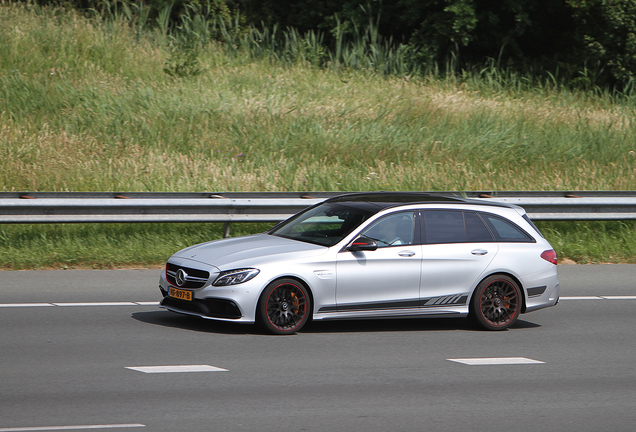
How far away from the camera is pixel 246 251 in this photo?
831cm

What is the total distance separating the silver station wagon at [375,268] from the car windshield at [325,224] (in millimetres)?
17

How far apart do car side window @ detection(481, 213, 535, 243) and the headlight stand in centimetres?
288

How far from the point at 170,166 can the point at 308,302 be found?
9.11 meters

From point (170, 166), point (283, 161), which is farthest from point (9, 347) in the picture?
point (283, 161)

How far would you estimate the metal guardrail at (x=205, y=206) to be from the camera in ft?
40.2

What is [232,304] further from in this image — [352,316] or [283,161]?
[283,161]

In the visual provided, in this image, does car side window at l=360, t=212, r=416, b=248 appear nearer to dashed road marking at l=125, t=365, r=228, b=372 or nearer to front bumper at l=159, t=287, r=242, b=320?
front bumper at l=159, t=287, r=242, b=320

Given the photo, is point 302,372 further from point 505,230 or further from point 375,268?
point 505,230

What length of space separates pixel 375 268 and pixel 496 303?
1543mm

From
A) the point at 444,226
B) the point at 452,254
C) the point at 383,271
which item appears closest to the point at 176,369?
the point at 383,271

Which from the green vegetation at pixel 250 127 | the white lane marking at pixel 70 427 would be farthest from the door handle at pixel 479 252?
the green vegetation at pixel 250 127

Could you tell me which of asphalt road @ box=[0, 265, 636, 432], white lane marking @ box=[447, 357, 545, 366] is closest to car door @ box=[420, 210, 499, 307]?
asphalt road @ box=[0, 265, 636, 432]

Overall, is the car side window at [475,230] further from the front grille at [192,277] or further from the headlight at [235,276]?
the front grille at [192,277]

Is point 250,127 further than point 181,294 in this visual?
Yes
